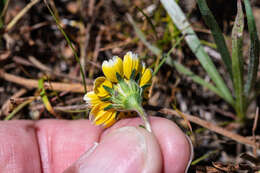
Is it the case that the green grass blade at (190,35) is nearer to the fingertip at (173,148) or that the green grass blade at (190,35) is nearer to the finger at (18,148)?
the fingertip at (173,148)

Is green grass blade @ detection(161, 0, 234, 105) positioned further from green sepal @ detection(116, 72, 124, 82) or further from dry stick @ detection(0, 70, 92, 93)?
dry stick @ detection(0, 70, 92, 93)

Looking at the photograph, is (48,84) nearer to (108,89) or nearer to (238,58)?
(108,89)

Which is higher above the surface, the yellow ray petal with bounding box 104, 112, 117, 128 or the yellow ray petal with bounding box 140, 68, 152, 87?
the yellow ray petal with bounding box 140, 68, 152, 87

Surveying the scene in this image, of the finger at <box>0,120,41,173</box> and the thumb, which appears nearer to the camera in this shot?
the thumb

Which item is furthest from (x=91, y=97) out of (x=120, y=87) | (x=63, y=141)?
(x=63, y=141)

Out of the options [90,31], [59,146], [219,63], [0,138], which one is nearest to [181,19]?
[219,63]

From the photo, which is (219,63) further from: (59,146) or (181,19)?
(59,146)

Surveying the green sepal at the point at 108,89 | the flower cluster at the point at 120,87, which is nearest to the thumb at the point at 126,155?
the flower cluster at the point at 120,87

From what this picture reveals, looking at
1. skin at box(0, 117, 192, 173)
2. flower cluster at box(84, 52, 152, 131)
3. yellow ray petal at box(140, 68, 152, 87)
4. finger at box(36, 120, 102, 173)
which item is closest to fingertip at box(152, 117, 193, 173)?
skin at box(0, 117, 192, 173)
